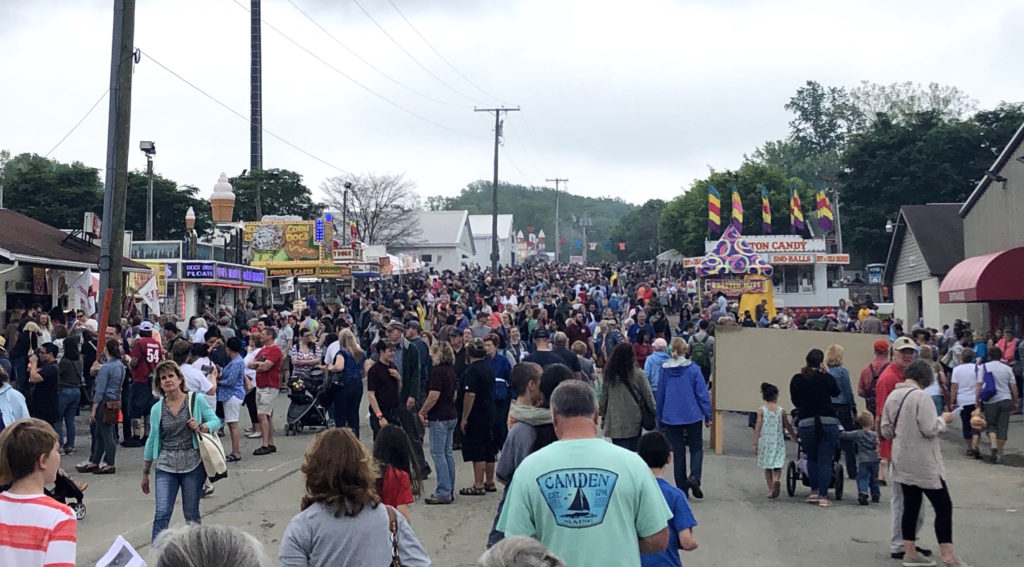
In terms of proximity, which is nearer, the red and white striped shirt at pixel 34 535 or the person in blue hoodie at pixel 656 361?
the red and white striped shirt at pixel 34 535

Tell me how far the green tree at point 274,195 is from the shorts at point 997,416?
61.4m

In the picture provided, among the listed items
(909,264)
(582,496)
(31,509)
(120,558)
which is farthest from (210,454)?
(909,264)

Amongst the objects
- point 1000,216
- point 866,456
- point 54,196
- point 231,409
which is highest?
point 54,196

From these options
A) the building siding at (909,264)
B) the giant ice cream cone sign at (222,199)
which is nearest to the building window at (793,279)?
the building siding at (909,264)

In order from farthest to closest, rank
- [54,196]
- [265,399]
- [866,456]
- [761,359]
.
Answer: [54,196], [265,399], [761,359], [866,456]

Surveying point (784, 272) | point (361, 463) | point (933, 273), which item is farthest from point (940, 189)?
point (361, 463)

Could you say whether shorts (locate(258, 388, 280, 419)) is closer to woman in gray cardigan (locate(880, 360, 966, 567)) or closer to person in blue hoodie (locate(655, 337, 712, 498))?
person in blue hoodie (locate(655, 337, 712, 498))

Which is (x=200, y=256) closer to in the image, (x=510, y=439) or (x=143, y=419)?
(x=143, y=419)

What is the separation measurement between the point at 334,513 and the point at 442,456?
654cm

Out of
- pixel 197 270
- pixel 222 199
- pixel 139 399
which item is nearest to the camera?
pixel 139 399

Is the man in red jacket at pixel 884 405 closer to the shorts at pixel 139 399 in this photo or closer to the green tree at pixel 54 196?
the shorts at pixel 139 399

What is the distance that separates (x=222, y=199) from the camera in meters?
36.6

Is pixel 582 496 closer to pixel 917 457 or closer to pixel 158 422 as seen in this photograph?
pixel 158 422

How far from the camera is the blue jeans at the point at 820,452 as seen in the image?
1116 centimetres
